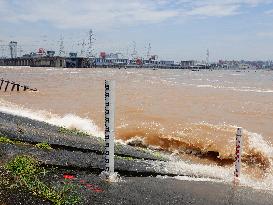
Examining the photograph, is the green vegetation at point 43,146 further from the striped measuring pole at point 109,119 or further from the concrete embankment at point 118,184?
the striped measuring pole at point 109,119

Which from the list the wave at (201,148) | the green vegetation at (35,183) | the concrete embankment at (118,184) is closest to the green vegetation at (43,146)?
the concrete embankment at (118,184)

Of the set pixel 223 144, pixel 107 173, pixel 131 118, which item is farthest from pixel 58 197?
pixel 131 118

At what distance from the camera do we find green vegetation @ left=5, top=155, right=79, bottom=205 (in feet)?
17.4

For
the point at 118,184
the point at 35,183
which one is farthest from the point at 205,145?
the point at 35,183

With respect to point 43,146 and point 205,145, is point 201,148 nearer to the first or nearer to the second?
point 205,145

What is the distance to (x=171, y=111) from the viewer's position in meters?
29.4

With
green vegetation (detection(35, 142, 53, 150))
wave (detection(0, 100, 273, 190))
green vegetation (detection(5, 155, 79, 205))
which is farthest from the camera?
wave (detection(0, 100, 273, 190))

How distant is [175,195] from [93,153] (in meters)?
3.16

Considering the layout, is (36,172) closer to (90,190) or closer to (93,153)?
(90,190)

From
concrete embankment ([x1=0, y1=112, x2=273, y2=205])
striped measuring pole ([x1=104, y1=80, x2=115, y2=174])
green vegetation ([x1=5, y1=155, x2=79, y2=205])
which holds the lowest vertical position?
concrete embankment ([x1=0, y1=112, x2=273, y2=205])

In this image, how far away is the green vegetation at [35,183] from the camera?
208 inches

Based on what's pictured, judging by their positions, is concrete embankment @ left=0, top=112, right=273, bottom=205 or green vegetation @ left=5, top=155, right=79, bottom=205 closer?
green vegetation @ left=5, top=155, right=79, bottom=205

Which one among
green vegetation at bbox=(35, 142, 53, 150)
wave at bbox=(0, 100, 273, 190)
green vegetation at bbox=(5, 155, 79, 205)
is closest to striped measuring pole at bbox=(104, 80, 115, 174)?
green vegetation at bbox=(5, 155, 79, 205)

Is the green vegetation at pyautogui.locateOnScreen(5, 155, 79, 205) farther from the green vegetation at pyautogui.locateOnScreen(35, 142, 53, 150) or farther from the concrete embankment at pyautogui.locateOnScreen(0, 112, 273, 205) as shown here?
the green vegetation at pyautogui.locateOnScreen(35, 142, 53, 150)
